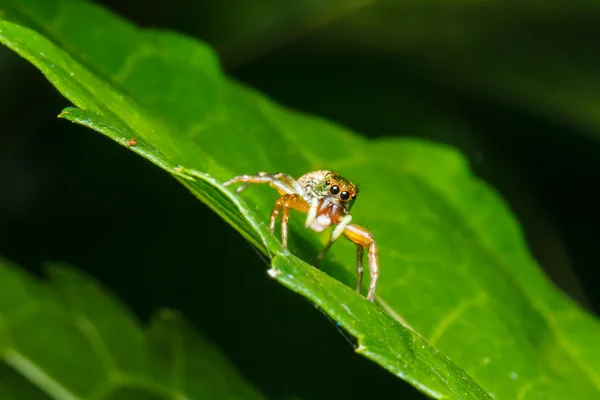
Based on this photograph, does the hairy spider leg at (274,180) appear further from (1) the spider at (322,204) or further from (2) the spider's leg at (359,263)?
(2) the spider's leg at (359,263)

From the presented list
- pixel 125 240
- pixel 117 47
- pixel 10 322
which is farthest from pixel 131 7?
pixel 10 322

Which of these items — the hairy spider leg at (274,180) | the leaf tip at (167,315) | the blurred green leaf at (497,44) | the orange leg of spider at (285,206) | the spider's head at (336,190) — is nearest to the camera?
the orange leg of spider at (285,206)

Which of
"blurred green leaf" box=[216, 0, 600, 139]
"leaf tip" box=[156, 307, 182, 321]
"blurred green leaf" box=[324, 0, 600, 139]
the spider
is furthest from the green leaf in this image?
"blurred green leaf" box=[324, 0, 600, 139]

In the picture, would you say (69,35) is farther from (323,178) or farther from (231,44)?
(231,44)

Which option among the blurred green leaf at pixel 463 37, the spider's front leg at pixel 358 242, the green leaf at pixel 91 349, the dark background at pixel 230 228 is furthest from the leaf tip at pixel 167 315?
the blurred green leaf at pixel 463 37

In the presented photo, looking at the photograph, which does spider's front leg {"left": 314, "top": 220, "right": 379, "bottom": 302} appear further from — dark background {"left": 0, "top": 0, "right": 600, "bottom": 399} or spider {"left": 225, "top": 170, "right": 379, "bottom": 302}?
dark background {"left": 0, "top": 0, "right": 600, "bottom": 399}

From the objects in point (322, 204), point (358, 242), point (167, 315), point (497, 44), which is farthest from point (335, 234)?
point (497, 44)

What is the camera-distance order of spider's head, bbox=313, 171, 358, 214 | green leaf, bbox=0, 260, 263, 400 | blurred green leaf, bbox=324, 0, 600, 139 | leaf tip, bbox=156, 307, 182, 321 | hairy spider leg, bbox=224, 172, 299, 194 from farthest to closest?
blurred green leaf, bbox=324, 0, 600, 139, leaf tip, bbox=156, 307, 182, 321, green leaf, bbox=0, 260, 263, 400, spider's head, bbox=313, 171, 358, 214, hairy spider leg, bbox=224, 172, 299, 194
